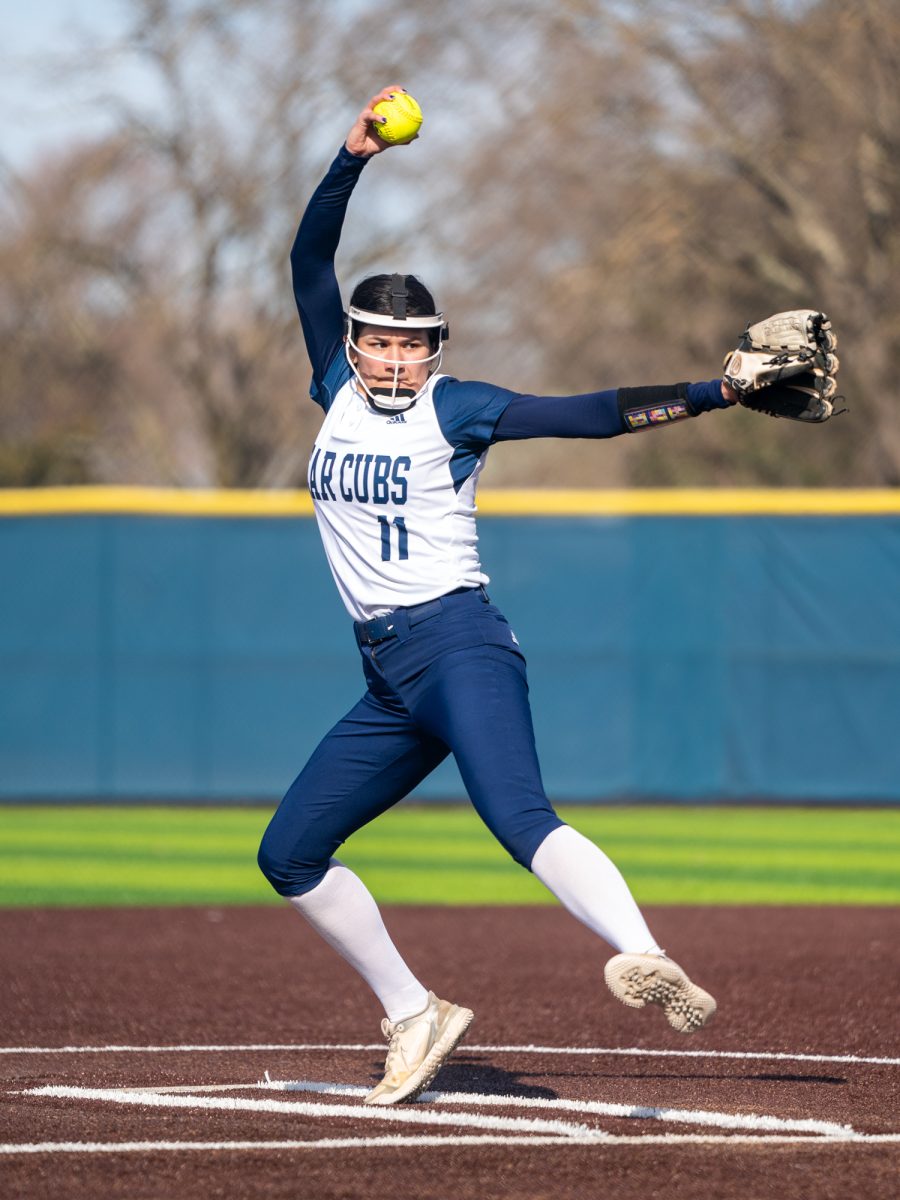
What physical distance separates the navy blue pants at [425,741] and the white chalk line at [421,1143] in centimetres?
62

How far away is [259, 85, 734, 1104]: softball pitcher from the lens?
4277 mm

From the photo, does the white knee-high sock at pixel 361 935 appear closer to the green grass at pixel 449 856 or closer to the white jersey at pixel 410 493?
the white jersey at pixel 410 493

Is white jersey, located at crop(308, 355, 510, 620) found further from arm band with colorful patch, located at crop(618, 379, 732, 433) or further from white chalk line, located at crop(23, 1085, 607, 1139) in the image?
white chalk line, located at crop(23, 1085, 607, 1139)

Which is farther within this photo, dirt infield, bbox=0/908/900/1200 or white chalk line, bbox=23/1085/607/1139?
white chalk line, bbox=23/1085/607/1139

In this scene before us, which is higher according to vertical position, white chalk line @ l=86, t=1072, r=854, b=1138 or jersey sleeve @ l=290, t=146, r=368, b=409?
jersey sleeve @ l=290, t=146, r=368, b=409

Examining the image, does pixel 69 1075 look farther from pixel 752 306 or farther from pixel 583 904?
pixel 752 306

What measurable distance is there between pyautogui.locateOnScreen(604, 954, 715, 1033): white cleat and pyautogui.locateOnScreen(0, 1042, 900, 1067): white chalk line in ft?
4.23

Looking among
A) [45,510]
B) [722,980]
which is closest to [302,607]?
[45,510]

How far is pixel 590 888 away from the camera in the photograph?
421 cm

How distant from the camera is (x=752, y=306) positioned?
72.5 ft

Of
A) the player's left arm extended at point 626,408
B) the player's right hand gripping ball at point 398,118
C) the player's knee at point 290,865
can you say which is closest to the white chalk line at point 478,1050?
the player's knee at point 290,865

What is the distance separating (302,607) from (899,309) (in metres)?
8.16

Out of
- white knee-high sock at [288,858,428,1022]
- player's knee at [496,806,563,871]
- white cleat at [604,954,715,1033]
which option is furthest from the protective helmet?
white cleat at [604,954,715,1033]

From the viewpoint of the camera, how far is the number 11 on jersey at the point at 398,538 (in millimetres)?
4523
